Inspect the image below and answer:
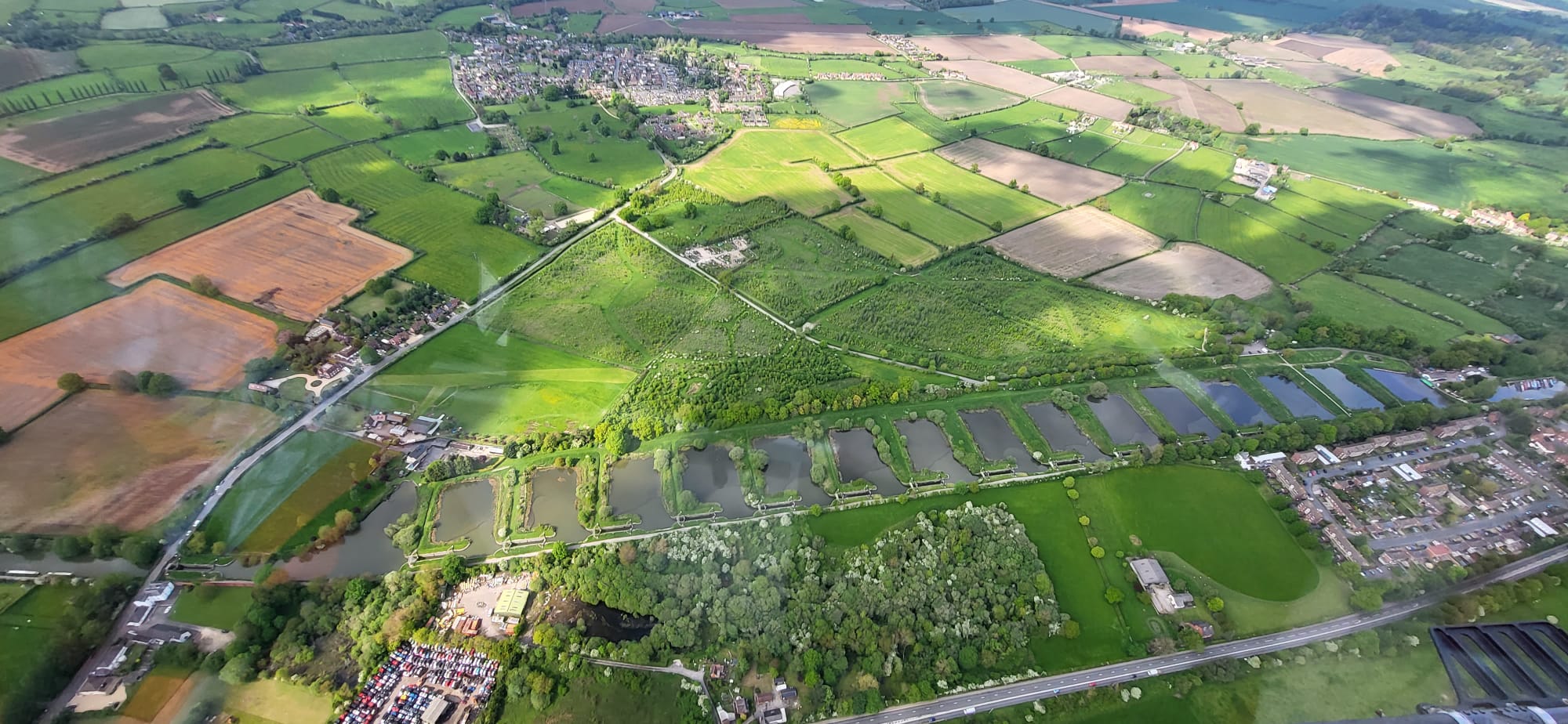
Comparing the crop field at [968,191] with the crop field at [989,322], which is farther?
the crop field at [968,191]

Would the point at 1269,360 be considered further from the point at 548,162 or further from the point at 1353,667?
the point at 548,162

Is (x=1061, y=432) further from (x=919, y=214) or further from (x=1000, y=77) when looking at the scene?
(x=1000, y=77)

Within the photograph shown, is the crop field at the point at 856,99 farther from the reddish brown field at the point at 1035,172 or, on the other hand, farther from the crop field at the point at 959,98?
the reddish brown field at the point at 1035,172

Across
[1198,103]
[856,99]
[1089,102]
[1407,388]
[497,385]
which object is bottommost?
[1407,388]

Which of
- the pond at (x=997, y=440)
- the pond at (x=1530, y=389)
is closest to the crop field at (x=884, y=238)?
the pond at (x=997, y=440)

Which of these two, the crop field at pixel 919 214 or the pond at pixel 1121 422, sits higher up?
the crop field at pixel 919 214

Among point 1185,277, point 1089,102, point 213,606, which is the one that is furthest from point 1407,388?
point 213,606

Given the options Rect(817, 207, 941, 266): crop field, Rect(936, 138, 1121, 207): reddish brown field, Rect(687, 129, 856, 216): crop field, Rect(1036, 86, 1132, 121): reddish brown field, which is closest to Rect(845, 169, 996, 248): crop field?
Rect(817, 207, 941, 266): crop field

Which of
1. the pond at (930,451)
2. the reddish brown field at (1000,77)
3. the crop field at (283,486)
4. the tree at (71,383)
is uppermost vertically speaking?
the reddish brown field at (1000,77)
